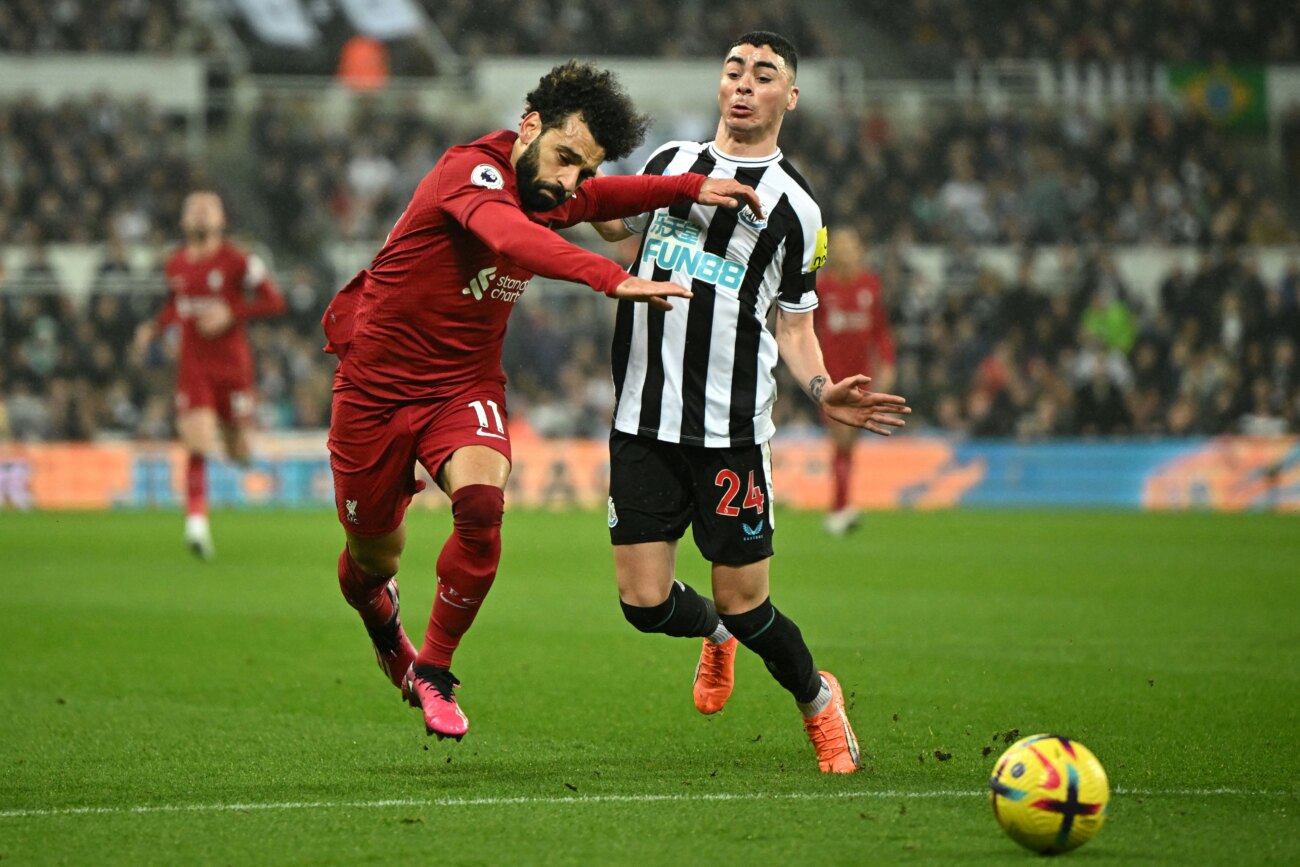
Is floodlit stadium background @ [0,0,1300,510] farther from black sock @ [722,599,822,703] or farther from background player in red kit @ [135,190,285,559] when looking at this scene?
black sock @ [722,599,822,703]

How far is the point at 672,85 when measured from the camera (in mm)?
25328

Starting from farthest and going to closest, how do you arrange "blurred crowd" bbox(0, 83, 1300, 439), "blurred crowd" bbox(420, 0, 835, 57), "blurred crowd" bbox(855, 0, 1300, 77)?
"blurred crowd" bbox(855, 0, 1300, 77) → "blurred crowd" bbox(420, 0, 835, 57) → "blurred crowd" bbox(0, 83, 1300, 439)

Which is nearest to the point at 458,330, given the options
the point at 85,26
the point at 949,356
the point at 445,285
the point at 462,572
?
the point at 445,285

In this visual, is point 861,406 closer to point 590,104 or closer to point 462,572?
point 590,104

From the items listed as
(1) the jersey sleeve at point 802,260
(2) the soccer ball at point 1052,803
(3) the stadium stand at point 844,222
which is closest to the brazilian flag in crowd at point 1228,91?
(3) the stadium stand at point 844,222

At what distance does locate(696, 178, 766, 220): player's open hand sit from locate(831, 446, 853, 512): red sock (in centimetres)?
964

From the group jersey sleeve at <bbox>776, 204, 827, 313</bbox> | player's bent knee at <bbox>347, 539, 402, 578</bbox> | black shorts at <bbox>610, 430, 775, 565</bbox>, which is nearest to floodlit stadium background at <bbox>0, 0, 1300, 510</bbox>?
player's bent knee at <bbox>347, 539, 402, 578</bbox>

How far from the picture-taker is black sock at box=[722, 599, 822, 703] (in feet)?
18.4

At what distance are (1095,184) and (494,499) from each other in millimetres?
20700

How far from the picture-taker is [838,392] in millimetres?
5312

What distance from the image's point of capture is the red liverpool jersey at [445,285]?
5.54 meters

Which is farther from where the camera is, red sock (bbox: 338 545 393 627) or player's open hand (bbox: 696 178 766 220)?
red sock (bbox: 338 545 393 627)

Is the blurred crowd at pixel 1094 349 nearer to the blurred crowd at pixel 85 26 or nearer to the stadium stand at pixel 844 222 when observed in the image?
the stadium stand at pixel 844 222

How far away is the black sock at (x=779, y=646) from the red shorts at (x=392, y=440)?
96 cm
